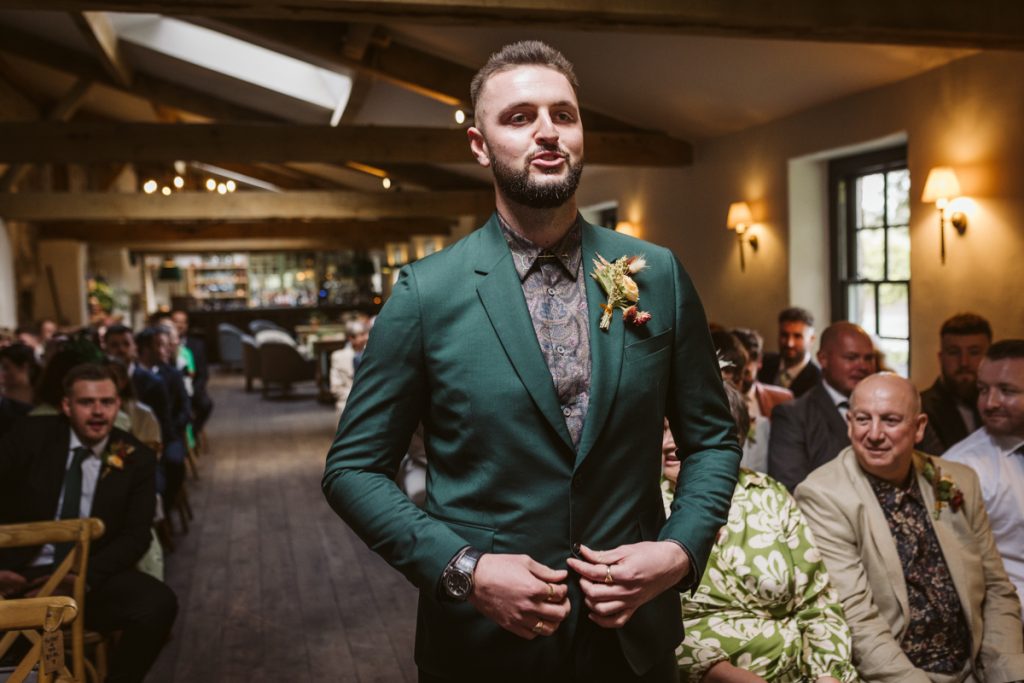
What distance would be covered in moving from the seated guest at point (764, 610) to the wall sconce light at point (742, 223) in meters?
5.54

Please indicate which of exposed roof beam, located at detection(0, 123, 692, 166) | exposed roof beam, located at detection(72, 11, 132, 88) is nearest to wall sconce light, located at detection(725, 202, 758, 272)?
exposed roof beam, located at detection(0, 123, 692, 166)

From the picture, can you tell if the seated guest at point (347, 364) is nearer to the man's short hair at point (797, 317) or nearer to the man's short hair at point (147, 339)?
the man's short hair at point (147, 339)

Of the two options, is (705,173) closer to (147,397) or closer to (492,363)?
(147,397)

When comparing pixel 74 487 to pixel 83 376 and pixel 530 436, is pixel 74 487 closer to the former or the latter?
pixel 83 376

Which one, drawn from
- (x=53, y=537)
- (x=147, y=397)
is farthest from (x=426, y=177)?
(x=53, y=537)

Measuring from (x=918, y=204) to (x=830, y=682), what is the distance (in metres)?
4.25

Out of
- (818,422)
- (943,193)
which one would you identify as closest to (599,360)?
(818,422)

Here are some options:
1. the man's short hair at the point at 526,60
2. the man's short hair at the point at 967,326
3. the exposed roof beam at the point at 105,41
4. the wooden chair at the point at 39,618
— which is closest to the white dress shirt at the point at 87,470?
the wooden chair at the point at 39,618

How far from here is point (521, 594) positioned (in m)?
1.09

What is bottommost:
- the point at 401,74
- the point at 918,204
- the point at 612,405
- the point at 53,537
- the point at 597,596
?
the point at 53,537

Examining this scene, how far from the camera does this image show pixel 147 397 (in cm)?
556

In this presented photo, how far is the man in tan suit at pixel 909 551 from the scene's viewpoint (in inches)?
93.0

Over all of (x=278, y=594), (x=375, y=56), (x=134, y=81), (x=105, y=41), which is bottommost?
(x=278, y=594)

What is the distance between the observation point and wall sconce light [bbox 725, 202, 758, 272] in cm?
754
